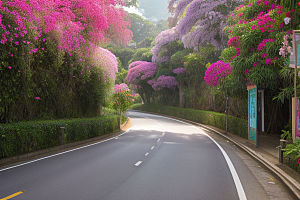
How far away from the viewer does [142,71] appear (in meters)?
43.7

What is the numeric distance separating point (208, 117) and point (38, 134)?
19167mm

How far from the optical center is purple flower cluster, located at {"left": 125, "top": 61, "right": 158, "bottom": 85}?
43.0 m

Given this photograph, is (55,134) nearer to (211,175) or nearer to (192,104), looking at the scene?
(211,175)

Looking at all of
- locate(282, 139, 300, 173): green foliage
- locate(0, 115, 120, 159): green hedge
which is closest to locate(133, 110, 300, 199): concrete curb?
locate(282, 139, 300, 173): green foliage

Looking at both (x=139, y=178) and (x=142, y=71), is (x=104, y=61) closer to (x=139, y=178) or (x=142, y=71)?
(x=139, y=178)

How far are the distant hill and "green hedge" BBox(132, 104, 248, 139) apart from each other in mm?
59077

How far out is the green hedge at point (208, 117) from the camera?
1853 cm

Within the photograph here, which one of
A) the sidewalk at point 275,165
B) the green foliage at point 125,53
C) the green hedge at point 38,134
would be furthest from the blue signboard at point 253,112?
the green foliage at point 125,53

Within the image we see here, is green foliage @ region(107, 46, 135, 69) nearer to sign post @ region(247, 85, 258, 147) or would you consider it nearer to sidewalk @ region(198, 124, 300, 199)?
sign post @ region(247, 85, 258, 147)

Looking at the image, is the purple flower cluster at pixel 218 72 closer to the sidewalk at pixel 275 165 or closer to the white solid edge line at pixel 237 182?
the sidewalk at pixel 275 165

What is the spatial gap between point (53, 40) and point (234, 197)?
10344mm

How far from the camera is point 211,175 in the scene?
27.2 feet

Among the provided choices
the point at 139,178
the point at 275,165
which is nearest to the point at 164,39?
the point at 275,165

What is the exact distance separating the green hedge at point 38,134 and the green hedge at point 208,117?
359 inches
